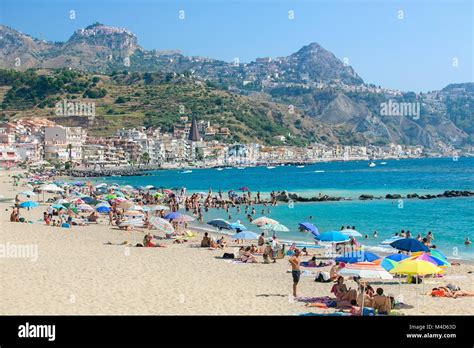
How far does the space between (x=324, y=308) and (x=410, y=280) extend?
445 centimetres

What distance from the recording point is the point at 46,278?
14227 mm

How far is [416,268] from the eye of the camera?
13.4 meters

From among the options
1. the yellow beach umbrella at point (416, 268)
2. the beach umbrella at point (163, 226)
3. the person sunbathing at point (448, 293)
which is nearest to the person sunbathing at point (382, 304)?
the yellow beach umbrella at point (416, 268)

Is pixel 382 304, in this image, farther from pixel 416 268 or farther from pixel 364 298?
pixel 416 268

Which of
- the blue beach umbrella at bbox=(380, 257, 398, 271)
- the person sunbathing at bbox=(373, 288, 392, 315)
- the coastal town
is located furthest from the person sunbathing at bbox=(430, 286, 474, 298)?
the coastal town

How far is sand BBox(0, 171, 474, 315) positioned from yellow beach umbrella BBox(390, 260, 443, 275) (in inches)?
27.7

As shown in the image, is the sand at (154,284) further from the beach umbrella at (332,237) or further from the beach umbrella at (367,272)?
the beach umbrella at (332,237)

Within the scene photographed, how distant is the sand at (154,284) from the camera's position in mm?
11719

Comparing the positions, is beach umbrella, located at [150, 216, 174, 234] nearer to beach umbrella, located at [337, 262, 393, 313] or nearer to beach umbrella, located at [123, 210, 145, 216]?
beach umbrella, located at [123, 210, 145, 216]

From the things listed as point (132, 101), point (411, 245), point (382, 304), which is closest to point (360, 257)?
point (411, 245)

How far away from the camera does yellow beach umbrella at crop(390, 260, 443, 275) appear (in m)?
13.3

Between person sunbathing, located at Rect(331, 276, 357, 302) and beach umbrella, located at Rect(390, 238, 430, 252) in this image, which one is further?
beach umbrella, located at Rect(390, 238, 430, 252)

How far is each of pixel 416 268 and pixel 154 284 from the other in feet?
19.9

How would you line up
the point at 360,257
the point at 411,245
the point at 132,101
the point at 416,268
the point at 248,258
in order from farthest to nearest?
the point at 132,101
the point at 248,258
the point at 411,245
the point at 360,257
the point at 416,268
